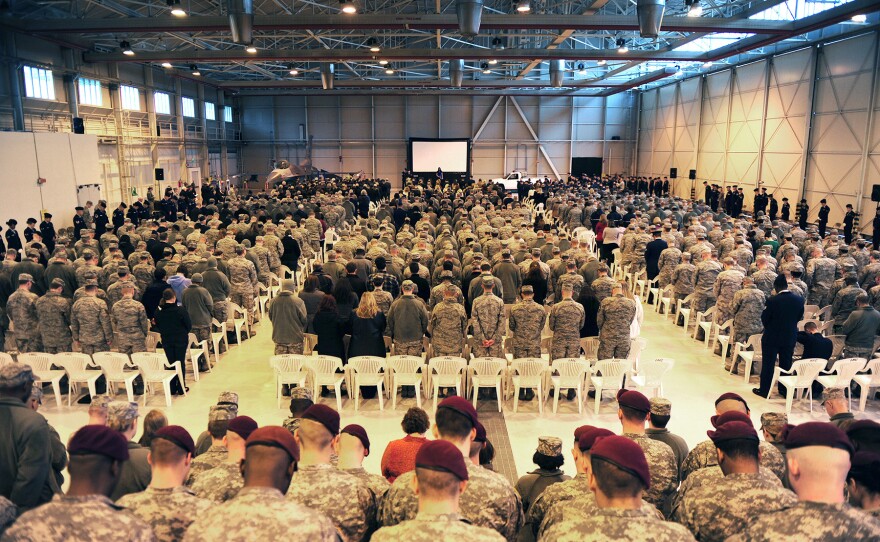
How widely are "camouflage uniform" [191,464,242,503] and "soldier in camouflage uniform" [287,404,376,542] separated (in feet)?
2.00

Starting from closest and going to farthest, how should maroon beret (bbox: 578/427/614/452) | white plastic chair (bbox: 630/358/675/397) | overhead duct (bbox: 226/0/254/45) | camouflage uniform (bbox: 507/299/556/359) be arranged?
maroon beret (bbox: 578/427/614/452)
white plastic chair (bbox: 630/358/675/397)
camouflage uniform (bbox: 507/299/556/359)
overhead duct (bbox: 226/0/254/45)

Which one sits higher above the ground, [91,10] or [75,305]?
[91,10]

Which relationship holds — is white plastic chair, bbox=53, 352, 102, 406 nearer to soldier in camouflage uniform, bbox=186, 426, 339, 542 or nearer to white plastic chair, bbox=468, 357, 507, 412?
white plastic chair, bbox=468, 357, 507, 412

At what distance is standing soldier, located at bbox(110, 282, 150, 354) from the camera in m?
8.10

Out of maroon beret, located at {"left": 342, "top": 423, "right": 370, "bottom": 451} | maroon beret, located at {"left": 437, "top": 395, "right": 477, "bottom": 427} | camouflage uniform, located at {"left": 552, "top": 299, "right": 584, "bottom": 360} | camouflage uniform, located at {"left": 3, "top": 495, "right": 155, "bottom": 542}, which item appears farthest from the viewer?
camouflage uniform, located at {"left": 552, "top": 299, "right": 584, "bottom": 360}

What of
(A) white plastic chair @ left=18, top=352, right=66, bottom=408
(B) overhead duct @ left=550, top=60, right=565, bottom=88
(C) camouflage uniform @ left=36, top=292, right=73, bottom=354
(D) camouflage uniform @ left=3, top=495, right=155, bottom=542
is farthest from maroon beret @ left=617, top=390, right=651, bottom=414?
(B) overhead duct @ left=550, top=60, right=565, bottom=88

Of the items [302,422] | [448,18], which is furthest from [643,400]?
[448,18]

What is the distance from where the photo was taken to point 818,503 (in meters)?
2.53

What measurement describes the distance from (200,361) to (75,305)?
204 cm

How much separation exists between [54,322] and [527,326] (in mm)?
6447

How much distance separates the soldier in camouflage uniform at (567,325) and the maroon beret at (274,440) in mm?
6015

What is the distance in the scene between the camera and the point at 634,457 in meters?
2.60

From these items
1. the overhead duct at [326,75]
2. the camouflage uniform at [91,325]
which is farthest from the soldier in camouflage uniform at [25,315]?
the overhead duct at [326,75]

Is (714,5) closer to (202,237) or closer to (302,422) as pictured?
(202,237)
